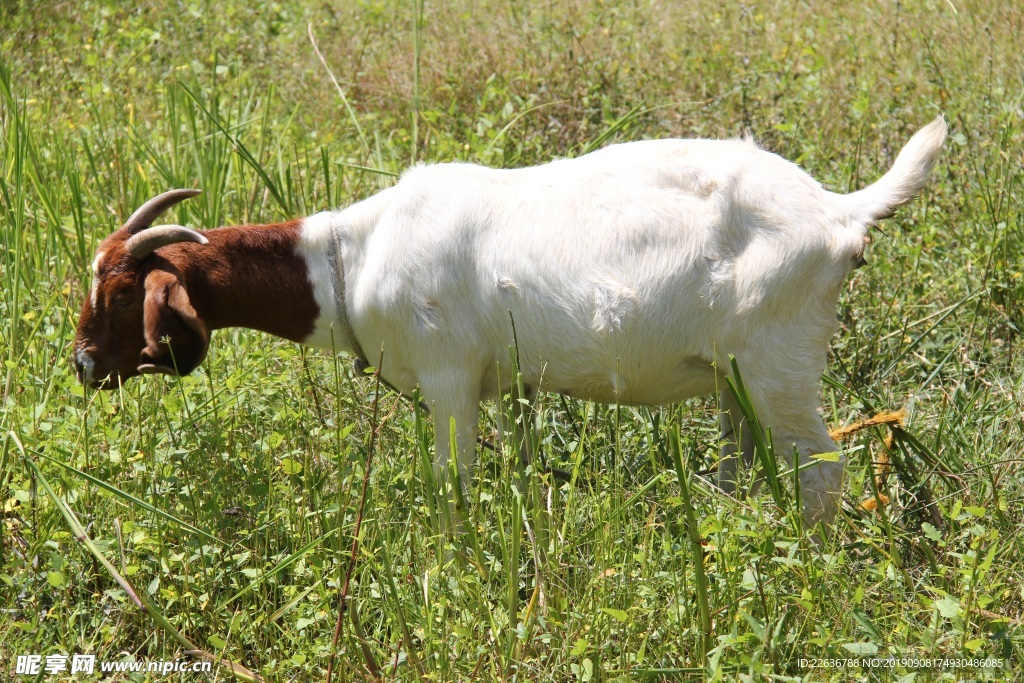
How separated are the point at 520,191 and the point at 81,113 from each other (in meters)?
4.22

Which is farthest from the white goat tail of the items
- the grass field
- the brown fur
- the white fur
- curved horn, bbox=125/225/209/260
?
curved horn, bbox=125/225/209/260

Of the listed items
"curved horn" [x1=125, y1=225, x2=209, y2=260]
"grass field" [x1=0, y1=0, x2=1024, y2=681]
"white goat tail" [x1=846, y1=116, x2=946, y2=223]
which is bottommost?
"grass field" [x1=0, y1=0, x2=1024, y2=681]

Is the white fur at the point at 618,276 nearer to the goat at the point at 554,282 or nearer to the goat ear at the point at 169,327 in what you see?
the goat at the point at 554,282

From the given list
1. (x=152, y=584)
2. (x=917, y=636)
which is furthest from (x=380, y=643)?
(x=917, y=636)

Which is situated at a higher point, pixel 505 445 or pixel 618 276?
pixel 618 276

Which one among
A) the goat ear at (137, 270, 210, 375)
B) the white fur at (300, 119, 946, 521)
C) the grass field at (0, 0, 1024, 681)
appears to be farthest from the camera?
the goat ear at (137, 270, 210, 375)

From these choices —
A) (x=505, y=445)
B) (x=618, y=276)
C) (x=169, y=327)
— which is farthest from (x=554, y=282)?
(x=169, y=327)

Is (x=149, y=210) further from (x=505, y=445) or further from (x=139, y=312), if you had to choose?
(x=505, y=445)

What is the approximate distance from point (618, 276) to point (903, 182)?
989 millimetres

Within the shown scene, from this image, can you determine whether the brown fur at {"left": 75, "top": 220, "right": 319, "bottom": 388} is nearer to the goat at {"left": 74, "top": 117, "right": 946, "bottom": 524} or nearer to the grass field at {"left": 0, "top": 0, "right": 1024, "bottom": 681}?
the goat at {"left": 74, "top": 117, "right": 946, "bottom": 524}

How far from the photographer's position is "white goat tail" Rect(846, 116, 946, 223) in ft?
11.6

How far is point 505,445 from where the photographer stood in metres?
3.22

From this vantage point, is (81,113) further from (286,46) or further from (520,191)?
(520,191)

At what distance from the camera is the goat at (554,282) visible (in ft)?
11.3
